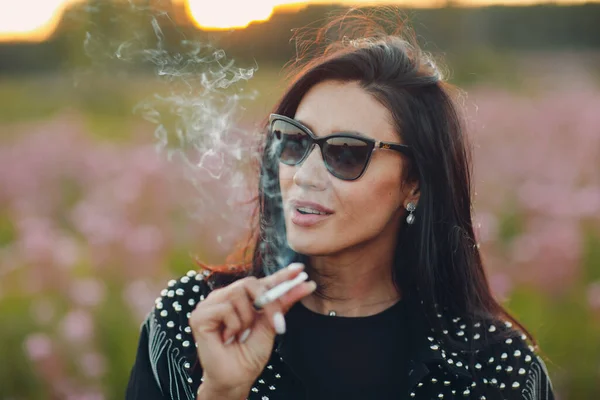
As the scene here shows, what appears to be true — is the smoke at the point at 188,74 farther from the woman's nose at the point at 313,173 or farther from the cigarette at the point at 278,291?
the cigarette at the point at 278,291

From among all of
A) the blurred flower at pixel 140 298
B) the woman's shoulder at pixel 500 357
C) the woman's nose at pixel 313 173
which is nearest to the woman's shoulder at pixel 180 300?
the woman's nose at pixel 313 173

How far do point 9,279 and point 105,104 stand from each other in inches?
101

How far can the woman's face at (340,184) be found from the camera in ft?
6.40

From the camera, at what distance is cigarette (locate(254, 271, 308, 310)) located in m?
1.55

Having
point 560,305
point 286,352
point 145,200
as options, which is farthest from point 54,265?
point 560,305

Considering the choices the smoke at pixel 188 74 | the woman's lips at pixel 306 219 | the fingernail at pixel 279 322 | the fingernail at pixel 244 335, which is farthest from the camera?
the smoke at pixel 188 74

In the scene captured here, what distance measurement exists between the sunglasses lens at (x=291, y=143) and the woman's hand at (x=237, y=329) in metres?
0.52

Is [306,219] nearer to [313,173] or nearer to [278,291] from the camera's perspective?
[313,173]

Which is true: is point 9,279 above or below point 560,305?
above

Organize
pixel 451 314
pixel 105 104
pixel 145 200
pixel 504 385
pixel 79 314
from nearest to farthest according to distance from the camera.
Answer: pixel 504 385
pixel 451 314
pixel 79 314
pixel 145 200
pixel 105 104

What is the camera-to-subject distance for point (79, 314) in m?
3.85

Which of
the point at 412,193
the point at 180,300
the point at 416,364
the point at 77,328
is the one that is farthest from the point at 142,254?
the point at 416,364

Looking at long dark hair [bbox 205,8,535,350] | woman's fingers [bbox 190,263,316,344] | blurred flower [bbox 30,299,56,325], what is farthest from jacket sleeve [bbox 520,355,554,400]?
blurred flower [bbox 30,299,56,325]

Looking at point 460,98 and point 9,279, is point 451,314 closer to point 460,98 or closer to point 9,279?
point 460,98
